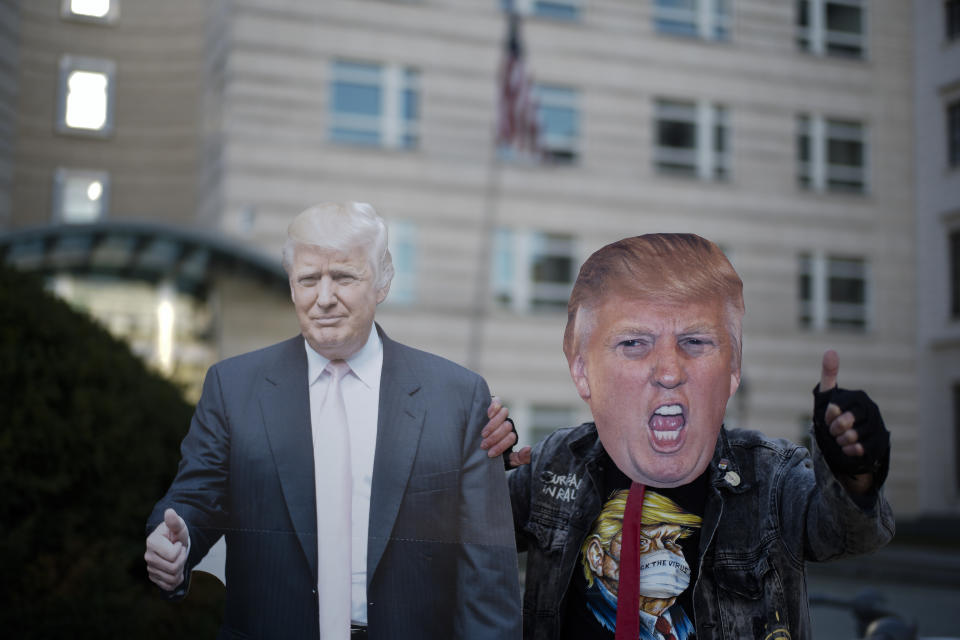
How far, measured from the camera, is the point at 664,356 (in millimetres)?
2609

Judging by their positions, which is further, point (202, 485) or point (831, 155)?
point (831, 155)

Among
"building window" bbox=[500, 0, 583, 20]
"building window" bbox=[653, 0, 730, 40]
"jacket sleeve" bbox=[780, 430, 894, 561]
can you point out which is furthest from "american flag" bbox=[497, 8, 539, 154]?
"jacket sleeve" bbox=[780, 430, 894, 561]

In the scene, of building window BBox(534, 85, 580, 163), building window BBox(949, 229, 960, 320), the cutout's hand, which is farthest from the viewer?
building window BBox(534, 85, 580, 163)

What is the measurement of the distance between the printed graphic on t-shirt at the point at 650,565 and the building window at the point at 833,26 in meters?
4.42

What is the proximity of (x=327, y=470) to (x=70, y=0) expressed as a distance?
9.17 feet

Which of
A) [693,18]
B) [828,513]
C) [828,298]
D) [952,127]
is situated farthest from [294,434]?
[828,298]

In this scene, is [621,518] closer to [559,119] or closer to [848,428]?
[848,428]

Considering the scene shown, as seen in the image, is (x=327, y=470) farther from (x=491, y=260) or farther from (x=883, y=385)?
(x=491, y=260)

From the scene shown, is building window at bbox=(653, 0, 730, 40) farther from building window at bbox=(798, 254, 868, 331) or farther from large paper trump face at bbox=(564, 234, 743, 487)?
large paper trump face at bbox=(564, 234, 743, 487)

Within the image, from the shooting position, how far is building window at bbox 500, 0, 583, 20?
15195 millimetres

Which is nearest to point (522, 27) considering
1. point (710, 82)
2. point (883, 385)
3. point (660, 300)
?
point (710, 82)

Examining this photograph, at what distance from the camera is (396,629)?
2525mm

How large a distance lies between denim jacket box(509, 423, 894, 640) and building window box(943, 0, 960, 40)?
4.03 m

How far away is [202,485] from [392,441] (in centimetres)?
53
